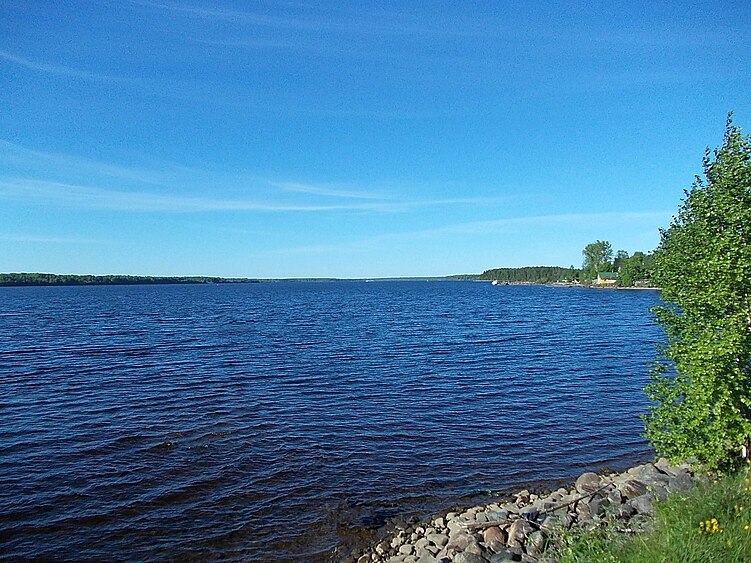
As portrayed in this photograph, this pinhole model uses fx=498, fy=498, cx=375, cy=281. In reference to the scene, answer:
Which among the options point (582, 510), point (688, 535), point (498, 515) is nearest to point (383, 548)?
point (498, 515)

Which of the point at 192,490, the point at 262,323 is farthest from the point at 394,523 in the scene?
the point at 262,323

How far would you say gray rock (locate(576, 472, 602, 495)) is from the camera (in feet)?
43.2

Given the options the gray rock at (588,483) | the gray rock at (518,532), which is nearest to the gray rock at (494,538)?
the gray rock at (518,532)

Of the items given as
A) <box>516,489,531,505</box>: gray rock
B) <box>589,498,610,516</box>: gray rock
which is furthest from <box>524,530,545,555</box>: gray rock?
<box>516,489,531,505</box>: gray rock

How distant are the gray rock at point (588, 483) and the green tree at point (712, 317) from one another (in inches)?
102

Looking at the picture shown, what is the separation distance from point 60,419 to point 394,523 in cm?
1586

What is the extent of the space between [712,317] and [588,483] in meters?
5.86

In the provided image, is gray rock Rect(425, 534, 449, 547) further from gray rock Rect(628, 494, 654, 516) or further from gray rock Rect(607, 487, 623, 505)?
gray rock Rect(628, 494, 654, 516)

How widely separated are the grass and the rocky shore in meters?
0.63

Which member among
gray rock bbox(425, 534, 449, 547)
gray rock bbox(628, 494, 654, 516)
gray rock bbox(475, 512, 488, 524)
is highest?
gray rock bbox(628, 494, 654, 516)

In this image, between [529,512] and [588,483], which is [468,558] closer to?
[529,512]

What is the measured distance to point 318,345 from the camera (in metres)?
42.5

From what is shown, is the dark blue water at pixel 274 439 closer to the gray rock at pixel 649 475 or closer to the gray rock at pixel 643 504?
the gray rock at pixel 649 475

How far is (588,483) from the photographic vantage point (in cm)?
1362
